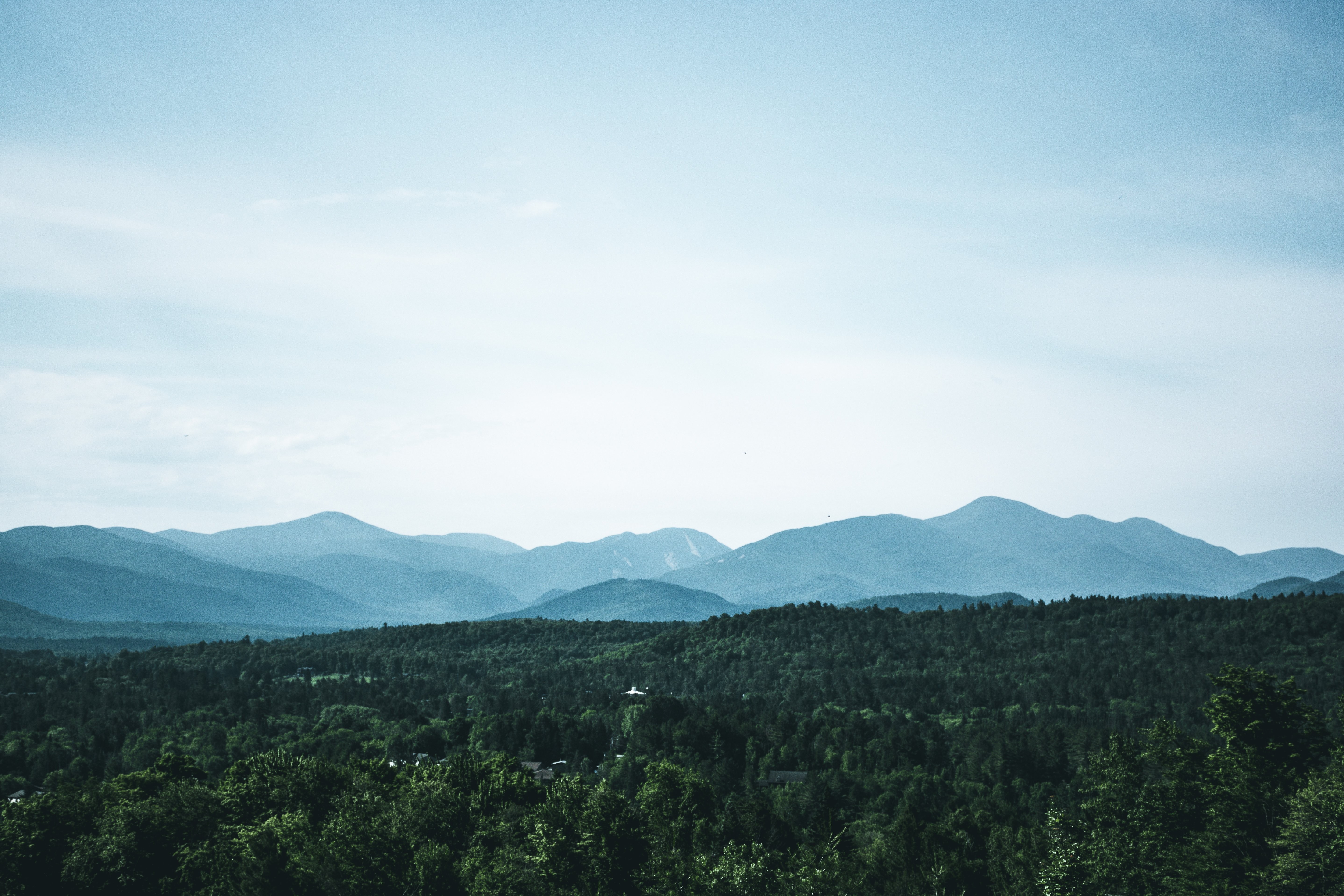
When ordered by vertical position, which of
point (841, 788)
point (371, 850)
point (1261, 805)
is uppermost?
point (1261, 805)

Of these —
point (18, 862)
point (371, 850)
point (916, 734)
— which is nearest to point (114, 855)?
point (18, 862)

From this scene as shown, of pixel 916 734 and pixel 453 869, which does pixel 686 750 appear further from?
pixel 453 869

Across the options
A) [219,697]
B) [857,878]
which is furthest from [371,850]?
[219,697]

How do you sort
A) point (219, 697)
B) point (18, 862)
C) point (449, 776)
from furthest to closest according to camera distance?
1. point (219, 697)
2. point (449, 776)
3. point (18, 862)

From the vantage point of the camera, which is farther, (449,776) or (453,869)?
(449,776)

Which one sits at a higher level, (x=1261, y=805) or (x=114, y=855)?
(x=1261, y=805)

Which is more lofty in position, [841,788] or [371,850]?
[371,850]

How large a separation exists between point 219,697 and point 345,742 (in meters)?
58.2

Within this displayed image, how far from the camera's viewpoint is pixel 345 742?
14688 cm

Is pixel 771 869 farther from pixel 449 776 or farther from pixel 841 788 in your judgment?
pixel 841 788

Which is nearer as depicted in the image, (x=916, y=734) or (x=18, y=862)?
(x=18, y=862)

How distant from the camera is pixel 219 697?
626 feet

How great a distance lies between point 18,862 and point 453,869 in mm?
30264

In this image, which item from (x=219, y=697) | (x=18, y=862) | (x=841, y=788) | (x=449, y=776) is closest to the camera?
(x=18, y=862)
